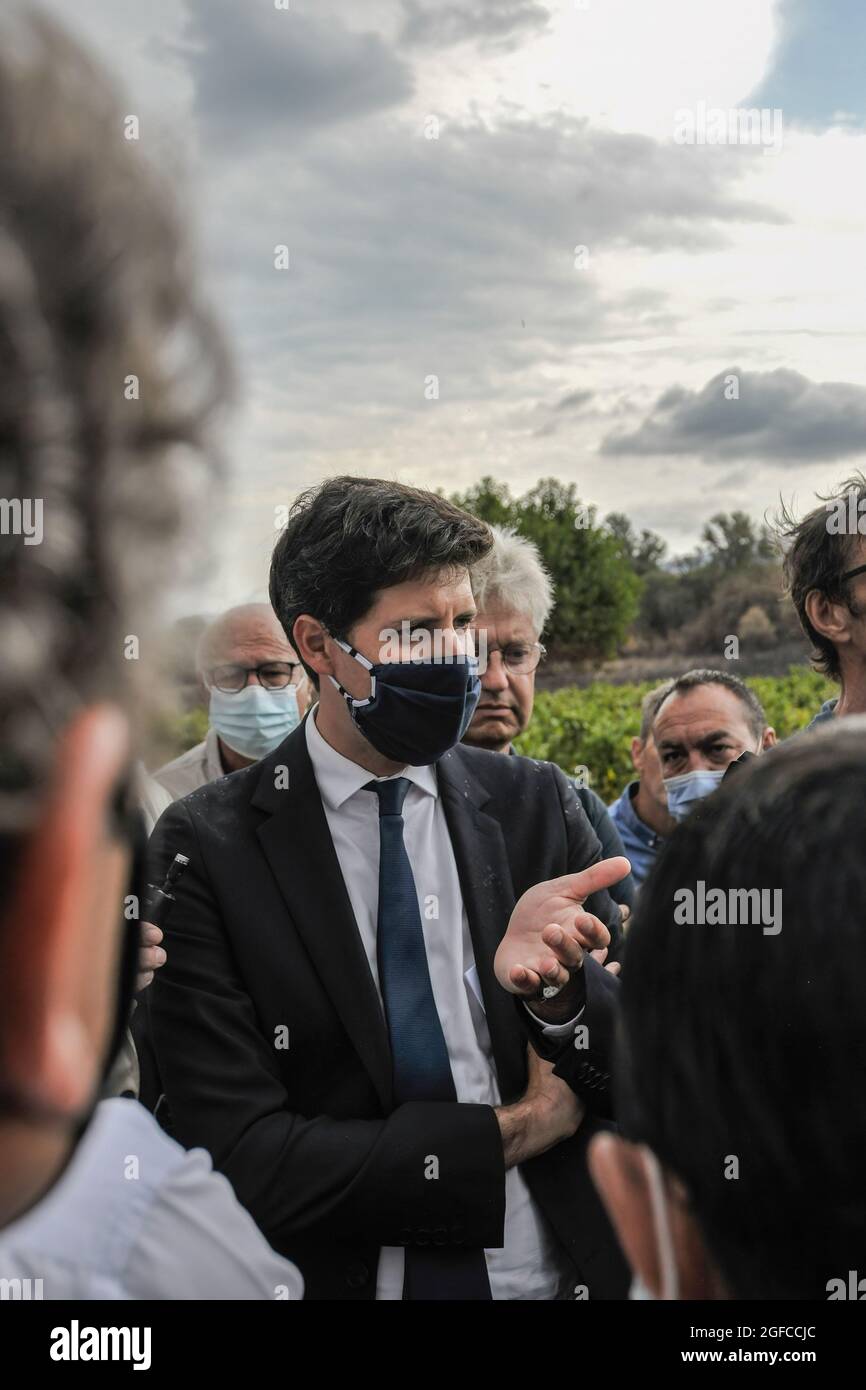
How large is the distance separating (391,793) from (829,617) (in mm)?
1405

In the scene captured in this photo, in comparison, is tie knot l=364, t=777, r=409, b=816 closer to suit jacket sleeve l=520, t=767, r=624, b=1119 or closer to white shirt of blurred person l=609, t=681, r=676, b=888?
suit jacket sleeve l=520, t=767, r=624, b=1119

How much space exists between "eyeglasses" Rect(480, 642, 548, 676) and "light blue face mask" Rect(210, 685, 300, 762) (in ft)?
2.48

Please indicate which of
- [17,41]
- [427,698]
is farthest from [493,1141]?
[17,41]

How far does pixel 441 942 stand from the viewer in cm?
256

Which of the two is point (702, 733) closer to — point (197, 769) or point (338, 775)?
point (338, 775)

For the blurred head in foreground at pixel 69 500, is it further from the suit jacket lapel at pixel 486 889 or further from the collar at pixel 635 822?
the collar at pixel 635 822

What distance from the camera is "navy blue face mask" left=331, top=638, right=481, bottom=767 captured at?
107 inches

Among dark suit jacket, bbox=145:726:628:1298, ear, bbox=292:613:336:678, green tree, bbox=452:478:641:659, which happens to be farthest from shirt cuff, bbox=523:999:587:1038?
green tree, bbox=452:478:641:659

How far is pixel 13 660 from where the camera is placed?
0.57 metres

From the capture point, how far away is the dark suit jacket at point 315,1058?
2.30 m

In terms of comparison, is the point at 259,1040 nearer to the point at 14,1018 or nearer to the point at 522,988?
the point at 522,988

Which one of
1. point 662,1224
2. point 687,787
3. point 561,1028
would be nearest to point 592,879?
point 561,1028

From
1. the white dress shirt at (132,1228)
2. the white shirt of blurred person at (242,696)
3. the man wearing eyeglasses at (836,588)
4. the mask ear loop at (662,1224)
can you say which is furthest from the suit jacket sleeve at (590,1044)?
the white shirt of blurred person at (242,696)

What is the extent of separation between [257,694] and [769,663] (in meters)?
11.6
